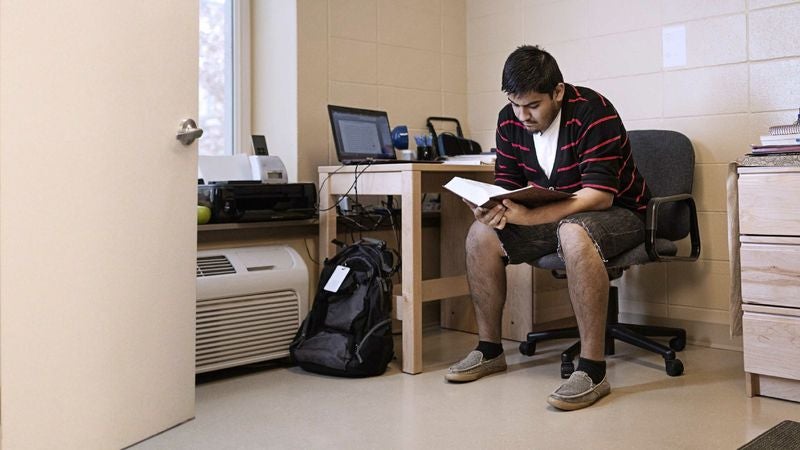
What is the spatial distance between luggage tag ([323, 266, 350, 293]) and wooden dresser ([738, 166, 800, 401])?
1.32m

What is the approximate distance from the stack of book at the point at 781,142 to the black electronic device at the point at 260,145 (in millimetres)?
1767

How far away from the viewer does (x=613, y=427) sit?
1982mm

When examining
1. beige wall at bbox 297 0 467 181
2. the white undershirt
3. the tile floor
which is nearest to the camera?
the tile floor

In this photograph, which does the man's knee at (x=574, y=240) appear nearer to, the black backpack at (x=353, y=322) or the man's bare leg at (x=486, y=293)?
the man's bare leg at (x=486, y=293)

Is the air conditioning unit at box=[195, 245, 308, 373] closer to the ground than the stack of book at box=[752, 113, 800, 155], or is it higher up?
closer to the ground

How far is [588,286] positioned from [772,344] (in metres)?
0.57

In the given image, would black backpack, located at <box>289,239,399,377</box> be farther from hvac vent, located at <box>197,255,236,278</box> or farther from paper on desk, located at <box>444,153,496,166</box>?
paper on desk, located at <box>444,153,496,166</box>

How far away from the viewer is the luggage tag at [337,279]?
2619mm

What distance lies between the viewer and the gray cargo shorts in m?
2.29

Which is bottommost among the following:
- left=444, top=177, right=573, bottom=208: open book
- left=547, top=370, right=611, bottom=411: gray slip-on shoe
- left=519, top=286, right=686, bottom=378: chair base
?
left=547, top=370, right=611, bottom=411: gray slip-on shoe

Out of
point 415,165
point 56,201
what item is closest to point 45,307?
point 56,201

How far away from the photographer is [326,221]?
115 inches

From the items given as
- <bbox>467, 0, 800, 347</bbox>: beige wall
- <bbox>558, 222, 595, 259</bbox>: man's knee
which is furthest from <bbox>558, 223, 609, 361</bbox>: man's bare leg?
<bbox>467, 0, 800, 347</bbox>: beige wall

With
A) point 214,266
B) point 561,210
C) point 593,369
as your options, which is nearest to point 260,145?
point 214,266
